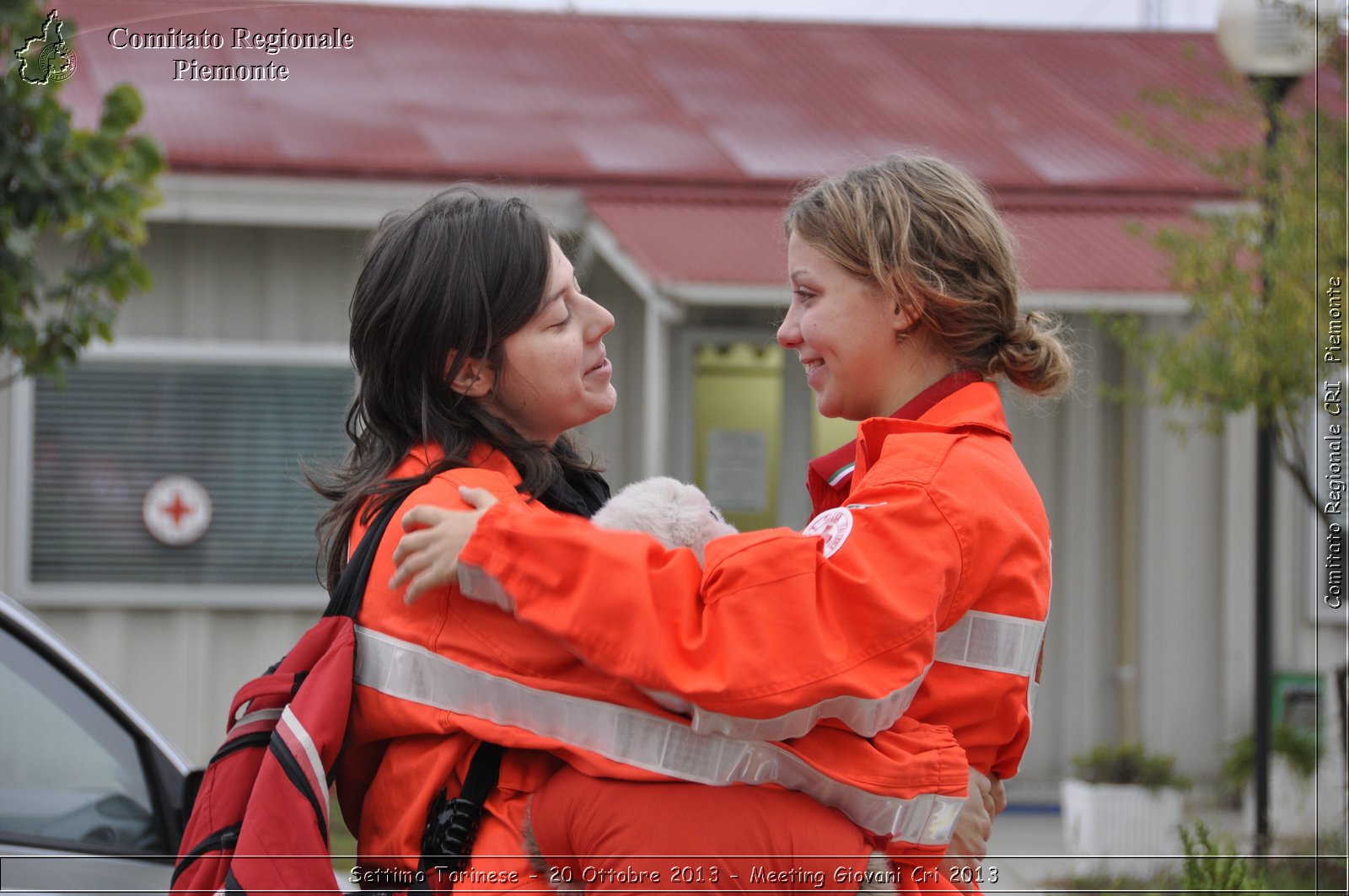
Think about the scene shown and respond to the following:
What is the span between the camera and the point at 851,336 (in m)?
2.46

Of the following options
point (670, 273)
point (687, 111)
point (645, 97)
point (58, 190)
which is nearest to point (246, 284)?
point (670, 273)

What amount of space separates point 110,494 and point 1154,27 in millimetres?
9554

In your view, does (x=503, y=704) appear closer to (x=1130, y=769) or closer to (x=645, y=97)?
(x=1130, y=769)

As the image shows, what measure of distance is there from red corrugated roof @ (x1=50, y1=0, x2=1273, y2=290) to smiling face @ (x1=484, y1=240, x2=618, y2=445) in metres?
5.56

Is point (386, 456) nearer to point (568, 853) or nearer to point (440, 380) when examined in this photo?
point (440, 380)

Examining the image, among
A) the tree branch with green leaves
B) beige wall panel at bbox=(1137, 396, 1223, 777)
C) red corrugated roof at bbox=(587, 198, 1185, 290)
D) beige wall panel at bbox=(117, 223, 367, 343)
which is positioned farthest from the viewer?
beige wall panel at bbox=(1137, 396, 1223, 777)

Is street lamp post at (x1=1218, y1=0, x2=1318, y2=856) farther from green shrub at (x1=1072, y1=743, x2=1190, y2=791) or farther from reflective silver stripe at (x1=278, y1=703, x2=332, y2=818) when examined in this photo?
reflective silver stripe at (x1=278, y1=703, x2=332, y2=818)

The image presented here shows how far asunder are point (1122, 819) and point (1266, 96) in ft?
12.5

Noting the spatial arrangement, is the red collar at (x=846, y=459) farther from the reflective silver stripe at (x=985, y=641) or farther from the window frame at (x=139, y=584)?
the window frame at (x=139, y=584)

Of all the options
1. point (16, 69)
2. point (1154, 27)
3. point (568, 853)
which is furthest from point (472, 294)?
point (1154, 27)

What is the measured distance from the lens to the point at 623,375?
9.49m

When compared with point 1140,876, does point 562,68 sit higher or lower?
higher

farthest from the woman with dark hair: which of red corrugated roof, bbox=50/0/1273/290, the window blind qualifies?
the window blind

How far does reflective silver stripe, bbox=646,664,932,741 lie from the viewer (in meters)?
Result: 1.96
